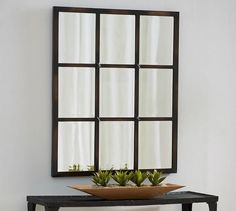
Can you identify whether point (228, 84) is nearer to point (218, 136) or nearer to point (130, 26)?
point (218, 136)

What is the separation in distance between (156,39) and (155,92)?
303mm

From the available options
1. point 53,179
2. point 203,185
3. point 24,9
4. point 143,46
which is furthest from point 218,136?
point 24,9

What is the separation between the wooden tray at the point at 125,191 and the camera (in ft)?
11.0

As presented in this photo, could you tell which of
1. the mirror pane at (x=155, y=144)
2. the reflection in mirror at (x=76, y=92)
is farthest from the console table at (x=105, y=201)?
the reflection in mirror at (x=76, y=92)

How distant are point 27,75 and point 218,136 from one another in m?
1.19

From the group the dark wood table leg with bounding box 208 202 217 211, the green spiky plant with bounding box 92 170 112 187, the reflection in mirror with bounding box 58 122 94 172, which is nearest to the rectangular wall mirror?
the reflection in mirror with bounding box 58 122 94 172

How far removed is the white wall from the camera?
3.50m

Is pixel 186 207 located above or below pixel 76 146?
below

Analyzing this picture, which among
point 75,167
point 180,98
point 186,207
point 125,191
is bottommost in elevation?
point 186,207

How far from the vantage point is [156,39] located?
3.70 metres

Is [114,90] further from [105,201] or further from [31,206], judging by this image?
[31,206]

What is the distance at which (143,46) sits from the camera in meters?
3.68

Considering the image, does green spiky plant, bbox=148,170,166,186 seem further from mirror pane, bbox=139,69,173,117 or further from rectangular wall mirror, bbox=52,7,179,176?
mirror pane, bbox=139,69,173,117

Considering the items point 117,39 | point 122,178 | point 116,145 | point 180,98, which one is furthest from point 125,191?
point 117,39
